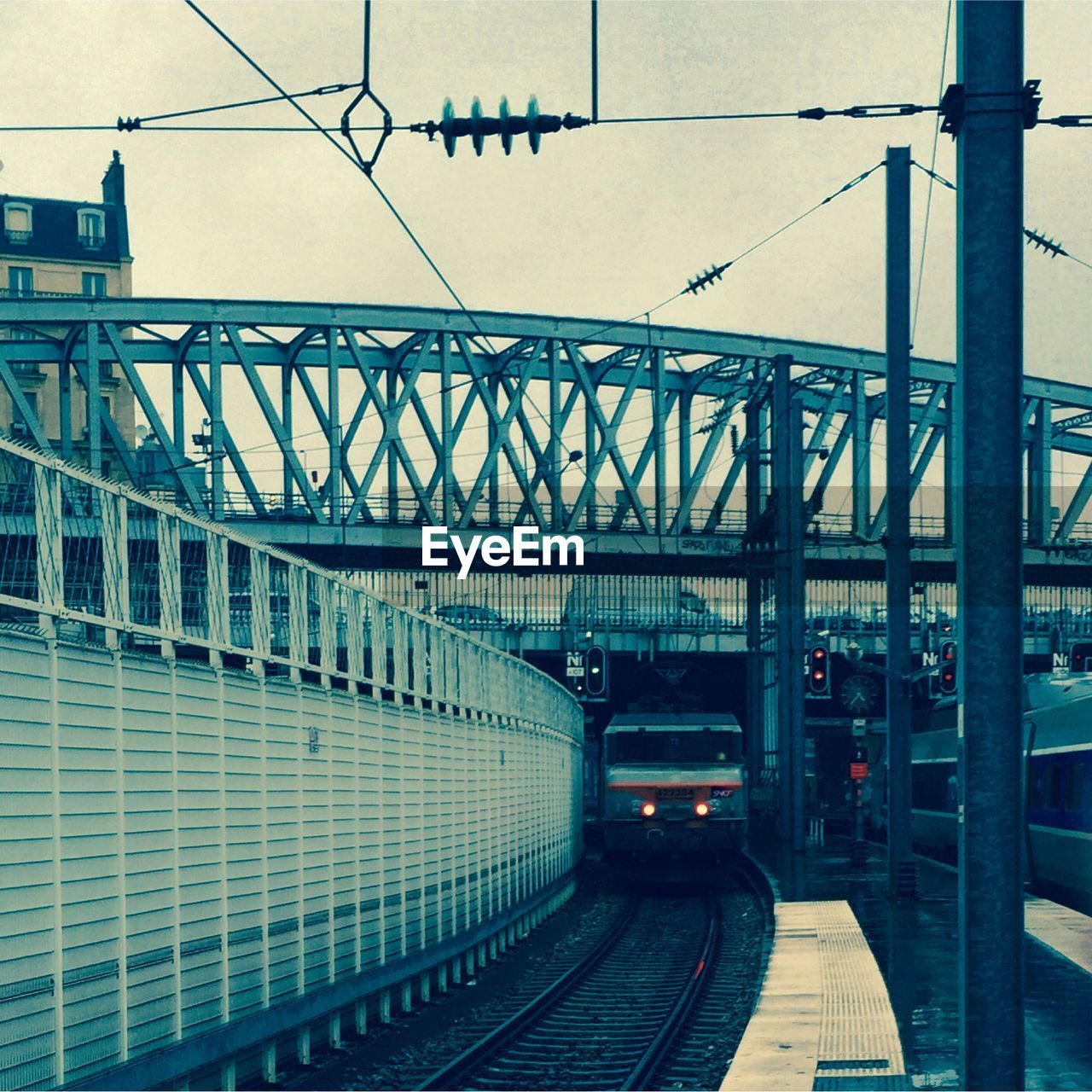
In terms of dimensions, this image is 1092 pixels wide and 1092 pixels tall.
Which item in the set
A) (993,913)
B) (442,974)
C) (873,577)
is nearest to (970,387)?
(993,913)

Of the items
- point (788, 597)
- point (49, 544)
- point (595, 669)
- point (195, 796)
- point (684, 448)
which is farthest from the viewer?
point (684, 448)

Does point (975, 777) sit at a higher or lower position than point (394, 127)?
lower

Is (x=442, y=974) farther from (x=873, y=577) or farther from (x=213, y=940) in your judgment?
(x=873, y=577)

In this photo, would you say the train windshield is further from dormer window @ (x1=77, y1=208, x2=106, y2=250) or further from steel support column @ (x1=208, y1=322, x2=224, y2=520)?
dormer window @ (x1=77, y1=208, x2=106, y2=250)

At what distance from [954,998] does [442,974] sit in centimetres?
666

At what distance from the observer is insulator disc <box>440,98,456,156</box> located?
15180 mm

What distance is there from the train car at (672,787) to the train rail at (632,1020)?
18.4 ft

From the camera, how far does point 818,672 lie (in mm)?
35000

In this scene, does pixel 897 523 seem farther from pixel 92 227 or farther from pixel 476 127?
pixel 92 227

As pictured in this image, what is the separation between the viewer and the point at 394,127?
16.4 m

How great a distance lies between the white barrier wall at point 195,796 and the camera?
32.5 ft

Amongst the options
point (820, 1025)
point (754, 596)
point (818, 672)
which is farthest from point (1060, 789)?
point (754, 596)

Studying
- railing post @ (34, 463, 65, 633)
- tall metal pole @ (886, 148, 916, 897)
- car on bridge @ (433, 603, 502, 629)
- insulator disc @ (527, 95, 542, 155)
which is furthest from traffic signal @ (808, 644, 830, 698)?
car on bridge @ (433, 603, 502, 629)

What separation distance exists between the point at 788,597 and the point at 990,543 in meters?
31.0
